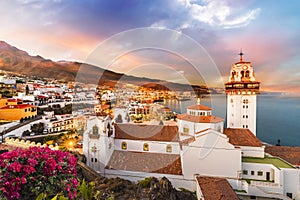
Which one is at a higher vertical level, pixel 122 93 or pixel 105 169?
pixel 122 93

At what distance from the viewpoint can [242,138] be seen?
12820 millimetres

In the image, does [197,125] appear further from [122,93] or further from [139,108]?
[139,108]

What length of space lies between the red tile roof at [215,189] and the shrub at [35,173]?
6849 mm

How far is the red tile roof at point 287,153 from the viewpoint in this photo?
12.1m

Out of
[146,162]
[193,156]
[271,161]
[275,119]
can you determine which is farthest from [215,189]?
[275,119]

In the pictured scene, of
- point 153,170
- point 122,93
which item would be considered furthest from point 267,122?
point 153,170

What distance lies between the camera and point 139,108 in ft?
85.7

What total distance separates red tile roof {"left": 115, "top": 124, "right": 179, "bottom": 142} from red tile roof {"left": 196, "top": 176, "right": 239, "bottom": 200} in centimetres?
350

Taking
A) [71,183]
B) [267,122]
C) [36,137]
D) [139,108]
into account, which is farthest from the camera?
[267,122]

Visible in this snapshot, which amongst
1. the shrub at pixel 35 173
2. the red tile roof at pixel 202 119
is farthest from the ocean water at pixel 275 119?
Answer: the shrub at pixel 35 173

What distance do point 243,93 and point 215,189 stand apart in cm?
1348

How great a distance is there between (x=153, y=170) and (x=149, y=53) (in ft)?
24.8

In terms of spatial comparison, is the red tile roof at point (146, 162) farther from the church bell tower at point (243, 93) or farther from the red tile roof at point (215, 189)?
the church bell tower at point (243, 93)

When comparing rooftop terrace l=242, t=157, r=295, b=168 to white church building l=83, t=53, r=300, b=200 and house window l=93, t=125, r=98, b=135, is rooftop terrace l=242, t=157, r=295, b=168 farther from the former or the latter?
house window l=93, t=125, r=98, b=135
